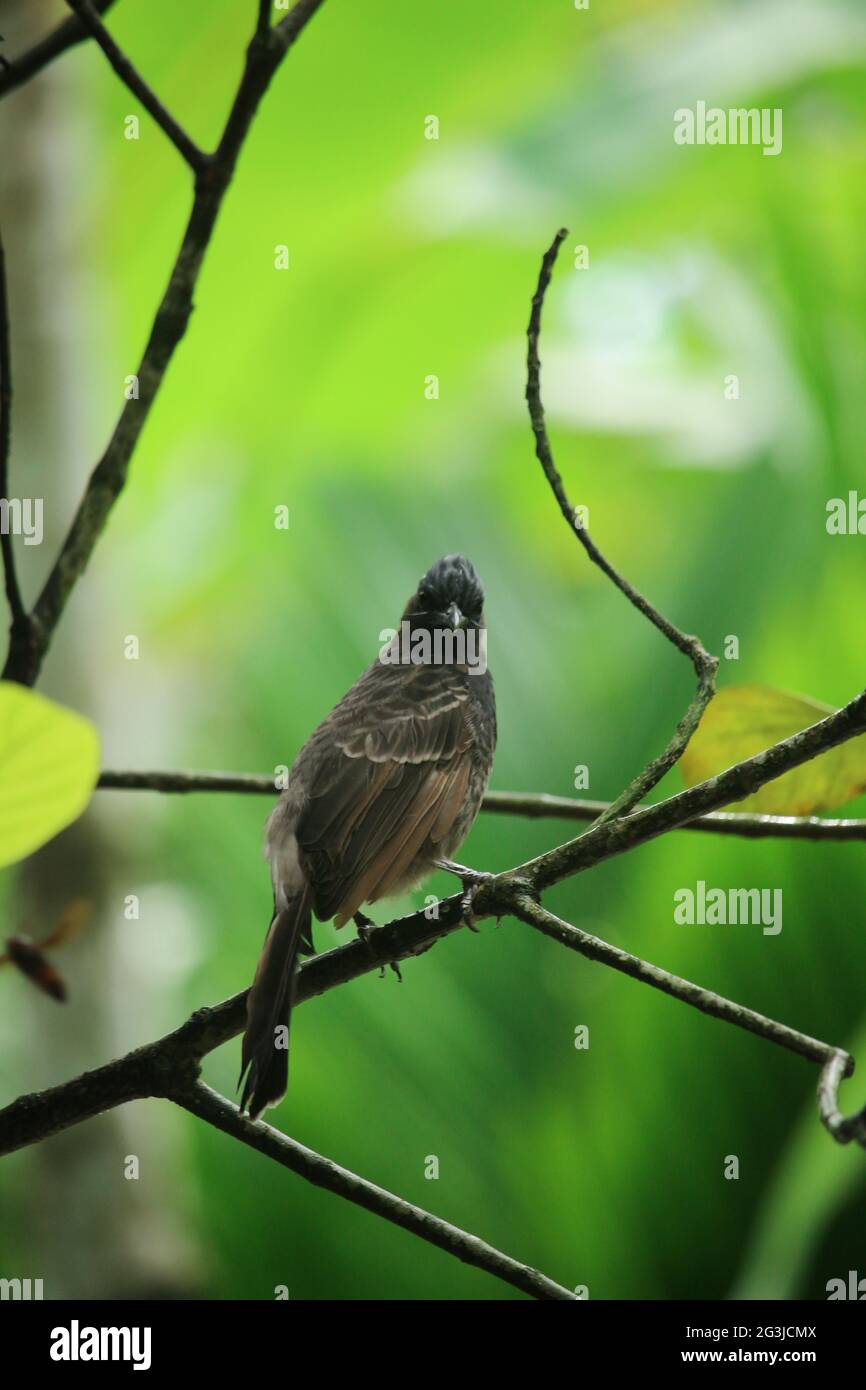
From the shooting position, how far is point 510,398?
3916mm

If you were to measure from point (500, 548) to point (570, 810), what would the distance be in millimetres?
1717

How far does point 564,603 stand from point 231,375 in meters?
1.05

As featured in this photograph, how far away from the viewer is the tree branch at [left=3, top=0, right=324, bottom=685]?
3.92 feet

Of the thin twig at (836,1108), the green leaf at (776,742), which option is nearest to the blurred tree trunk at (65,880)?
the green leaf at (776,742)

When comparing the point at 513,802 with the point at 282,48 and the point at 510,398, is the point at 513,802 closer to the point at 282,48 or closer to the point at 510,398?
the point at 282,48

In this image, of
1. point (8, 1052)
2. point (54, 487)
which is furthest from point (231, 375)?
point (8, 1052)

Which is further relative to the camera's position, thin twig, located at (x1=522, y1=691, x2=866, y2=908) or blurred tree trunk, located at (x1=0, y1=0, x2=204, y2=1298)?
blurred tree trunk, located at (x1=0, y1=0, x2=204, y2=1298)

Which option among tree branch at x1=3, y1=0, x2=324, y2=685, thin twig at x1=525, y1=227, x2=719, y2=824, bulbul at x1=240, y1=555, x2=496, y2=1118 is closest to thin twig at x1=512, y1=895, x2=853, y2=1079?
thin twig at x1=525, y1=227, x2=719, y2=824

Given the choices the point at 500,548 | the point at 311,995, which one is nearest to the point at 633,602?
the point at 311,995

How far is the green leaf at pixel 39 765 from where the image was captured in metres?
0.62

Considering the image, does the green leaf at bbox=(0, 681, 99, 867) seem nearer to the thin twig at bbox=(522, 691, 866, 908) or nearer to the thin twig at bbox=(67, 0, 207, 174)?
the thin twig at bbox=(522, 691, 866, 908)

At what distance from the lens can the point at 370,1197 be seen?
2.95ft

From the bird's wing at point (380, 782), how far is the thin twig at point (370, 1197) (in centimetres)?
50

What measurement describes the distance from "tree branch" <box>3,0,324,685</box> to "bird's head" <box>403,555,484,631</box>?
2.27 feet
